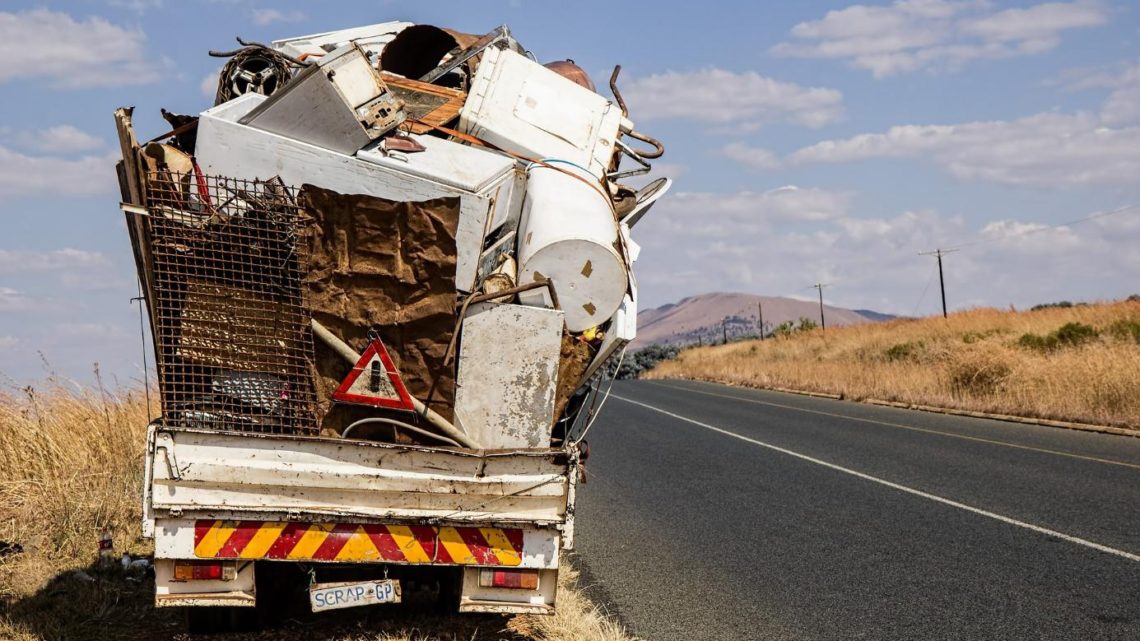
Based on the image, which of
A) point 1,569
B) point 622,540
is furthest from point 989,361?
point 1,569

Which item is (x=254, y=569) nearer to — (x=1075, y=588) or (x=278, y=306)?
(x=278, y=306)

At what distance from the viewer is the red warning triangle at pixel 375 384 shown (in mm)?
5012

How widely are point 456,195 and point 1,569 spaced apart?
13.7ft

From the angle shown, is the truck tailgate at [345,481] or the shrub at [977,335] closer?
the truck tailgate at [345,481]

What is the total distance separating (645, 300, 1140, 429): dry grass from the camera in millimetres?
19562

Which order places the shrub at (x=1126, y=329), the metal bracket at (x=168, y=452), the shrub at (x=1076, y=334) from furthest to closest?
the shrub at (x=1076, y=334)
the shrub at (x=1126, y=329)
the metal bracket at (x=168, y=452)

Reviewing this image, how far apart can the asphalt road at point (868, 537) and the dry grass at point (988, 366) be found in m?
4.07

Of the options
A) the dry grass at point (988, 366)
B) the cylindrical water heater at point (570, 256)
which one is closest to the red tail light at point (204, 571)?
the cylindrical water heater at point (570, 256)

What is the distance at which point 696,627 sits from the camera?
20.4 ft

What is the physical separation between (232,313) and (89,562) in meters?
3.27

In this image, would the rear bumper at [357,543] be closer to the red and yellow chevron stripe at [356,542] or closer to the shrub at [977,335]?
the red and yellow chevron stripe at [356,542]

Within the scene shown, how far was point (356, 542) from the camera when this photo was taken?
16.3 ft

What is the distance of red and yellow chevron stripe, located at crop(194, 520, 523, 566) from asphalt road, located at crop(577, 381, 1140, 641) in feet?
4.89

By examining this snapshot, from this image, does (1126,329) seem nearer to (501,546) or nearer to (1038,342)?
(1038,342)
